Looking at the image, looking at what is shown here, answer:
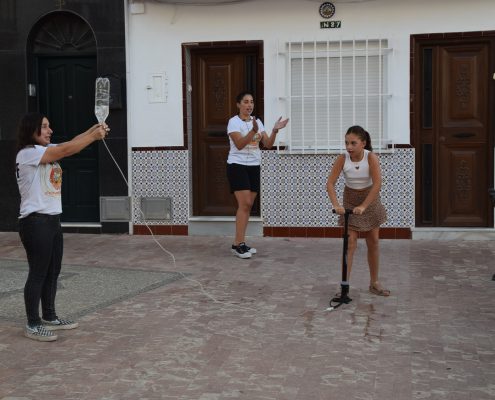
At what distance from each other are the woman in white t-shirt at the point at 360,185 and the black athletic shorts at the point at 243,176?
1978 millimetres

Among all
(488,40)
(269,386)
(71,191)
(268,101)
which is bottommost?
(269,386)

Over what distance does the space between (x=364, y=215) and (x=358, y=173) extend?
0.38 meters

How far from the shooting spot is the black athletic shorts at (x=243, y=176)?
848cm

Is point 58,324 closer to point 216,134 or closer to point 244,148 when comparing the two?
point 244,148

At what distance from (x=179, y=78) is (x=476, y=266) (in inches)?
187

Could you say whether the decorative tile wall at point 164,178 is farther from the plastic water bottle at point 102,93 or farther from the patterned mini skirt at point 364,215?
the patterned mini skirt at point 364,215

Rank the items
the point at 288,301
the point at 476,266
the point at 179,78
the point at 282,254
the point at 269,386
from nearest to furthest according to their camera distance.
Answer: the point at 269,386 → the point at 288,301 → the point at 476,266 → the point at 282,254 → the point at 179,78

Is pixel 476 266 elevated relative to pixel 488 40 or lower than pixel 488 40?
lower

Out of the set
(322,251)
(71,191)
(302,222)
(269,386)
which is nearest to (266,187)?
(302,222)

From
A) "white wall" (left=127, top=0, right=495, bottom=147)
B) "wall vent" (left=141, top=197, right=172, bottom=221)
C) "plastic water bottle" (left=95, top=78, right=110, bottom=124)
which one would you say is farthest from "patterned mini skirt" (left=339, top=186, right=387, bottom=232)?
"plastic water bottle" (left=95, top=78, right=110, bottom=124)

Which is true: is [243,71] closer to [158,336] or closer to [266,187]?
[266,187]

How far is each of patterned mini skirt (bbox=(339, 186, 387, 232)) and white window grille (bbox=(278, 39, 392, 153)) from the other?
3.31 metres

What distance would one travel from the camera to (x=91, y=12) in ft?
34.1

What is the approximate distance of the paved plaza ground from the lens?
454cm
